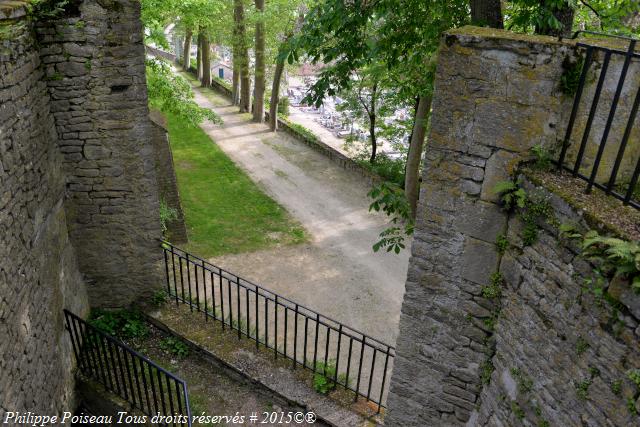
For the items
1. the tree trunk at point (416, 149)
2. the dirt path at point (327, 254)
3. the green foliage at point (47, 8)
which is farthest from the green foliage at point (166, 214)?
the tree trunk at point (416, 149)

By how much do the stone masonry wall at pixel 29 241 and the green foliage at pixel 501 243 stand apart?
164 inches

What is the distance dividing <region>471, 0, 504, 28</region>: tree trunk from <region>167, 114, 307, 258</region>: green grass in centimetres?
701

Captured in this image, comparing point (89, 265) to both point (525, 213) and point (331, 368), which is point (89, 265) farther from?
point (525, 213)

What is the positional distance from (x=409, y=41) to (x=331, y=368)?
4.58 m

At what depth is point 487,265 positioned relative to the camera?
386cm

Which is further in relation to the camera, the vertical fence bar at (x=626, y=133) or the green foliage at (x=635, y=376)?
the vertical fence bar at (x=626, y=133)

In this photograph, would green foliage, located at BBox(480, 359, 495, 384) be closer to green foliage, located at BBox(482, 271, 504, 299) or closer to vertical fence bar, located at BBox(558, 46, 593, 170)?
green foliage, located at BBox(482, 271, 504, 299)

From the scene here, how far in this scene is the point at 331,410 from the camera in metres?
5.91

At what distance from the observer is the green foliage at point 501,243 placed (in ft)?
12.1

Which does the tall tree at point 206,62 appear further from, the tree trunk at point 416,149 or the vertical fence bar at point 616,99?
the vertical fence bar at point 616,99

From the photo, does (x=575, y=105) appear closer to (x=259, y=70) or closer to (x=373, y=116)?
(x=373, y=116)

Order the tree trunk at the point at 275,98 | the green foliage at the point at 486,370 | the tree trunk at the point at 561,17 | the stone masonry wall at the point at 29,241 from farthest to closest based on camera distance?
the tree trunk at the point at 275,98 → the tree trunk at the point at 561,17 → the stone masonry wall at the point at 29,241 → the green foliage at the point at 486,370

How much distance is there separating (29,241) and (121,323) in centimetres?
249

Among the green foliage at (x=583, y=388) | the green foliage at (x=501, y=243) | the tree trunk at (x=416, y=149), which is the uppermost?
the green foliage at (x=501, y=243)
